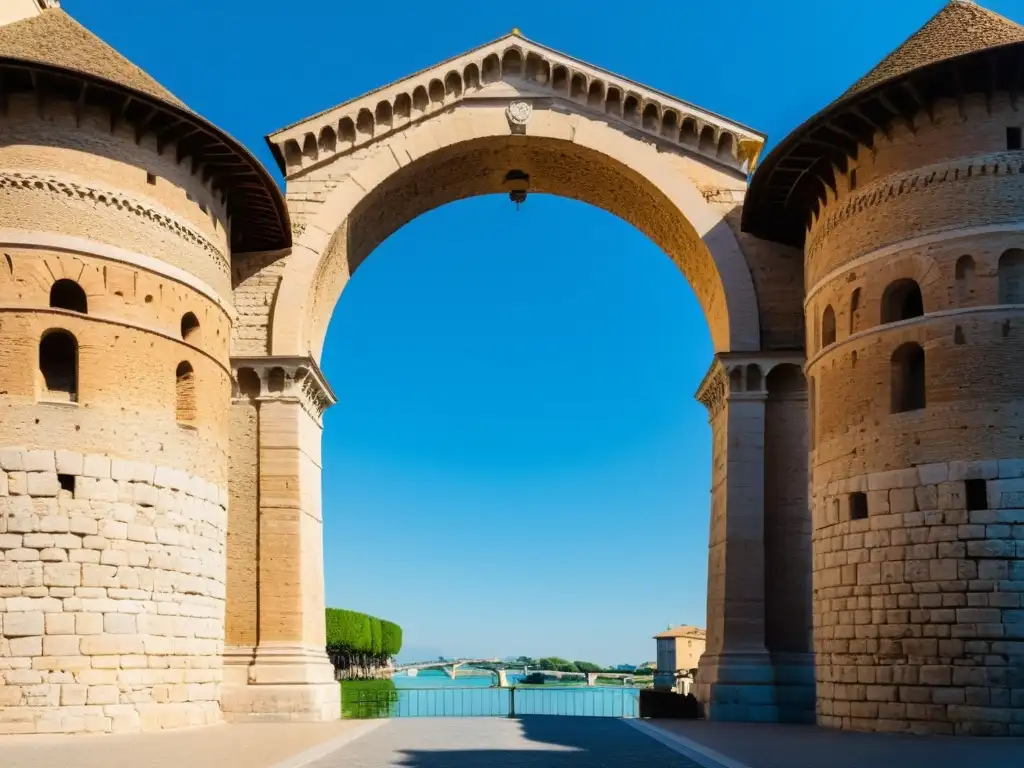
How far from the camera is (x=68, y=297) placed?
19453 mm

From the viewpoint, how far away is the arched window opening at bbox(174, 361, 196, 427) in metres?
20.4

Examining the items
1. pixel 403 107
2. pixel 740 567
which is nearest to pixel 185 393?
pixel 403 107

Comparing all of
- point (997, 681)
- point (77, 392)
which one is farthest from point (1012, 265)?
point (77, 392)

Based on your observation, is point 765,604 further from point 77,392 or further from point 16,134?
point 16,134

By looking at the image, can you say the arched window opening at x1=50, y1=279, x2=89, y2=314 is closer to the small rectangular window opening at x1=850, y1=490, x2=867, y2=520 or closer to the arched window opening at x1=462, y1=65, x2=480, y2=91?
the arched window opening at x1=462, y1=65, x2=480, y2=91

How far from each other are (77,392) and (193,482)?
101 inches

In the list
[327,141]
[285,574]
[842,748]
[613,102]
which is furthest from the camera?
[613,102]

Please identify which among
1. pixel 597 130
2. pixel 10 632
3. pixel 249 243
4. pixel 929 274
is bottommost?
pixel 10 632

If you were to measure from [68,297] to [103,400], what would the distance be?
6.79 ft

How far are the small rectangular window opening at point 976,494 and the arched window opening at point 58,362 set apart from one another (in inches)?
538

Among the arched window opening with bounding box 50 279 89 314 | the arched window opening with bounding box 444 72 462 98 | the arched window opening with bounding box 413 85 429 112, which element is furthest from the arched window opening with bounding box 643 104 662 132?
the arched window opening with bounding box 50 279 89 314

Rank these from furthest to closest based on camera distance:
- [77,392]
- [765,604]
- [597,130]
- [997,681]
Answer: [597,130], [765,604], [77,392], [997,681]

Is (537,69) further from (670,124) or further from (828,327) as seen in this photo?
(828,327)

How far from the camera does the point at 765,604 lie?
2333 cm
